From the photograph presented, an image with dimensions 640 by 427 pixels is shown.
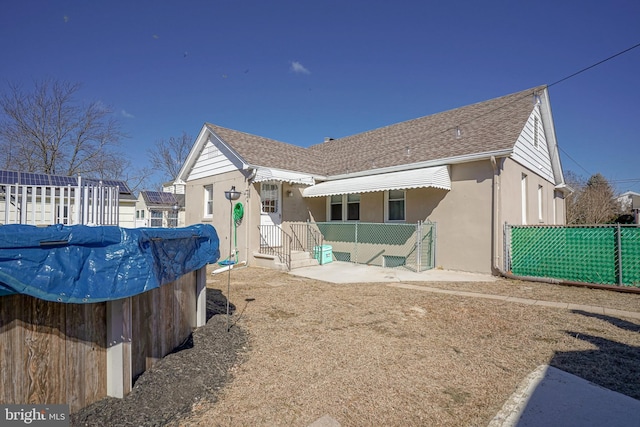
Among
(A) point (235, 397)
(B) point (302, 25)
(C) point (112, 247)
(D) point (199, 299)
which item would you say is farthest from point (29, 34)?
(A) point (235, 397)

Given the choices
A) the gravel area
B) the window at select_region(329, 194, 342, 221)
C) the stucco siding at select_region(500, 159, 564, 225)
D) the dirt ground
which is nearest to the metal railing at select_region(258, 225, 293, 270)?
the window at select_region(329, 194, 342, 221)

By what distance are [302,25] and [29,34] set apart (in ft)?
45.9

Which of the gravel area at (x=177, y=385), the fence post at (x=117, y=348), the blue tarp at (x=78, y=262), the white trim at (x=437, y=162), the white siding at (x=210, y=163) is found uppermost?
the white siding at (x=210, y=163)

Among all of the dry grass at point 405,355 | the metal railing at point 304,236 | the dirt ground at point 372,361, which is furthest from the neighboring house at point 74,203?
the metal railing at point 304,236

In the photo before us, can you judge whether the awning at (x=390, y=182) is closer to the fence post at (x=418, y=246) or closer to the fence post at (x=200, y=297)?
the fence post at (x=418, y=246)

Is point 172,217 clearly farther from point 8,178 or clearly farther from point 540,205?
point 540,205

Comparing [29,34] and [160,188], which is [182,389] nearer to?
[29,34]

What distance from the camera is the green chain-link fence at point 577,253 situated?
7.93 metres

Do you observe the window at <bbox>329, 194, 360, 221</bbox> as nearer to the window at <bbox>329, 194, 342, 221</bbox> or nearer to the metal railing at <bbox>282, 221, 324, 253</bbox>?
the window at <bbox>329, 194, 342, 221</bbox>

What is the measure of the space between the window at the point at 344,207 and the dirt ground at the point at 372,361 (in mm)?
7169
